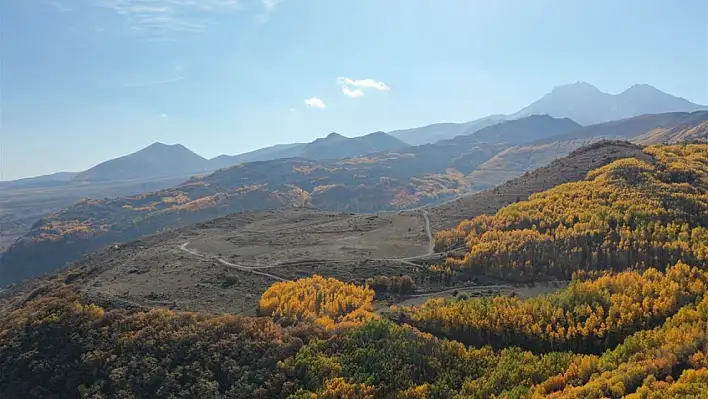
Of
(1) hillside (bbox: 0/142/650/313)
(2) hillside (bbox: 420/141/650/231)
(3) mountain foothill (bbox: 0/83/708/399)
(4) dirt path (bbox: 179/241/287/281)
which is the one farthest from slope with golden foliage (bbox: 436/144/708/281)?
(4) dirt path (bbox: 179/241/287/281)

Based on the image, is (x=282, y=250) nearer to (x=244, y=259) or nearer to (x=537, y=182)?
(x=244, y=259)

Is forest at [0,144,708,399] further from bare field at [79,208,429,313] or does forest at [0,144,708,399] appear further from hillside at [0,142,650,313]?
hillside at [0,142,650,313]

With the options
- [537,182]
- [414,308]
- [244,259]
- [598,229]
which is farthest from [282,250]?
[537,182]

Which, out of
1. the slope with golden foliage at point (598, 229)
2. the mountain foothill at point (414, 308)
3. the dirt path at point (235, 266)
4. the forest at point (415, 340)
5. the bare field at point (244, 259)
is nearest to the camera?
the forest at point (415, 340)

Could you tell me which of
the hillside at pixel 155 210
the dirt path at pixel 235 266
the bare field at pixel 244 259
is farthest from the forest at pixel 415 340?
the hillside at pixel 155 210

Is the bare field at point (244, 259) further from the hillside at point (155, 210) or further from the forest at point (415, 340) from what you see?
the hillside at point (155, 210)

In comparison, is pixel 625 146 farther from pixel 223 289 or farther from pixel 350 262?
pixel 223 289
